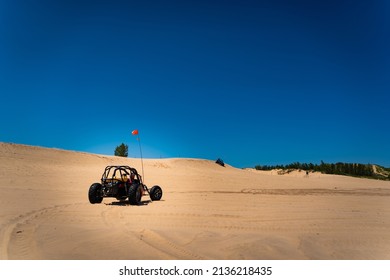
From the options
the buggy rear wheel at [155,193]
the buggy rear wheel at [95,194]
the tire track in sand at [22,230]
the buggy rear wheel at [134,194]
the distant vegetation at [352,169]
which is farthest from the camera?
the distant vegetation at [352,169]

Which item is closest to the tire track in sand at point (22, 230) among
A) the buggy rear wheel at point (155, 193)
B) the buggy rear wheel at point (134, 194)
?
the buggy rear wheel at point (134, 194)

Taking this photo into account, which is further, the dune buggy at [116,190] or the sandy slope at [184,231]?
the dune buggy at [116,190]

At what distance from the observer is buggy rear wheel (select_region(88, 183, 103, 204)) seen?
1240cm

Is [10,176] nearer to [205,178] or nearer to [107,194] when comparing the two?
[107,194]

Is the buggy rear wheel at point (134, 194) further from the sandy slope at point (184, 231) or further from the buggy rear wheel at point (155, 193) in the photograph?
the buggy rear wheel at point (155, 193)

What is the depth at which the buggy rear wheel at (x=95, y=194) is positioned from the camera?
40.7 feet

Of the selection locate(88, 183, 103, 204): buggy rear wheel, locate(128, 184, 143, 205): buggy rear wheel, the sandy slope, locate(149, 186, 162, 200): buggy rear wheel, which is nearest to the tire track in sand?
the sandy slope

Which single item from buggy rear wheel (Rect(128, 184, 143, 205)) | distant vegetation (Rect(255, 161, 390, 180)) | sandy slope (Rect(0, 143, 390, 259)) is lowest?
sandy slope (Rect(0, 143, 390, 259))

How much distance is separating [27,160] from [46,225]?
19936 mm

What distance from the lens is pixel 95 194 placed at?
12539mm

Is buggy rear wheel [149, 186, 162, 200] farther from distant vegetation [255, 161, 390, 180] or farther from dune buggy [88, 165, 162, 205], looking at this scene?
distant vegetation [255, 161, 390, 180]

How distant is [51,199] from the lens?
12930 millimetres

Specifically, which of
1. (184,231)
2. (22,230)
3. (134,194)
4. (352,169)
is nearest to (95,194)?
(134,194)

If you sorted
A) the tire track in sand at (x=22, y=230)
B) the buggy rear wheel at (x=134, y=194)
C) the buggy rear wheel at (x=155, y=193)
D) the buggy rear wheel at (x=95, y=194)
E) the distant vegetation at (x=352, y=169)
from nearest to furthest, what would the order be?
the tire track in sand at (x=22, y=230)
the buggy rear wheel at (x=134, y=194)
the buggy rear wheel at (x=95, y=194)
the buggy rear wheel at (x=155, y=193)
the distant vegetation at (x=352, y=169)
